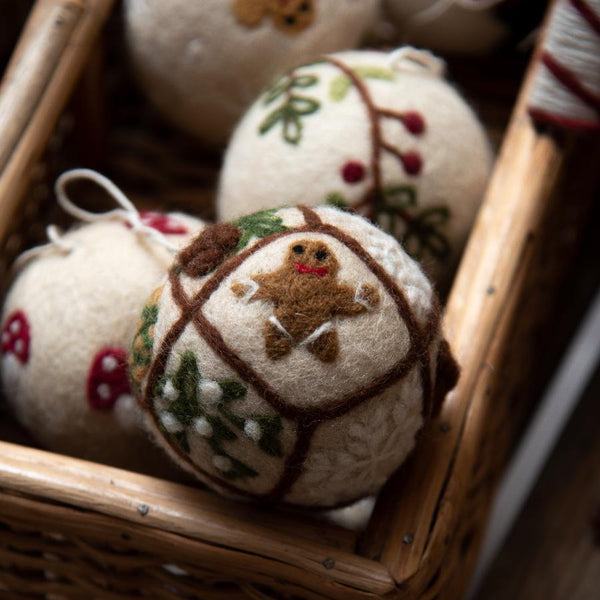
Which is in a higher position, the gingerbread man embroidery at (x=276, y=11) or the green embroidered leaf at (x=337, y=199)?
the gingerbread man embroidery at (x=276, y=11)

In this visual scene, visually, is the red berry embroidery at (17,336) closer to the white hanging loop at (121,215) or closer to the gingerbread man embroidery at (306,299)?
the white hanging loop at (121,215)

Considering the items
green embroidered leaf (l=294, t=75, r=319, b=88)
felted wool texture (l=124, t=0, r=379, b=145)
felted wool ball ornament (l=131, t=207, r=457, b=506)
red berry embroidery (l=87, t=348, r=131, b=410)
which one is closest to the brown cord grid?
felted wool ball ornament (l=131, t=207, r=457, b=506)

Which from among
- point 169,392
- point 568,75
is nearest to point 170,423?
point 169,392

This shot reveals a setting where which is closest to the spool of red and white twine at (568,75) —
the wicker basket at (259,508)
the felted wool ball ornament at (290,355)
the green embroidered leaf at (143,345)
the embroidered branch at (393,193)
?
the wicker basket at (259,508)

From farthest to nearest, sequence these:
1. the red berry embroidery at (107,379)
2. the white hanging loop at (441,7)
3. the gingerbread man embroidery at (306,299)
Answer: the white hanging loop at (441,7) < the red berry embroidery at (107,379) < the gingerbread man embroidery at (306,299)

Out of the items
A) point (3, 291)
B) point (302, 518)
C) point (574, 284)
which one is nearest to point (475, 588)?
point (574, 284)

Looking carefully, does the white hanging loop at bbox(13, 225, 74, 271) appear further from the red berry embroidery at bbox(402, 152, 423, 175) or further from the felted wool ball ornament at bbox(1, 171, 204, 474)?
the red berry embroidery at bbox(402, 152, 423, 175)
